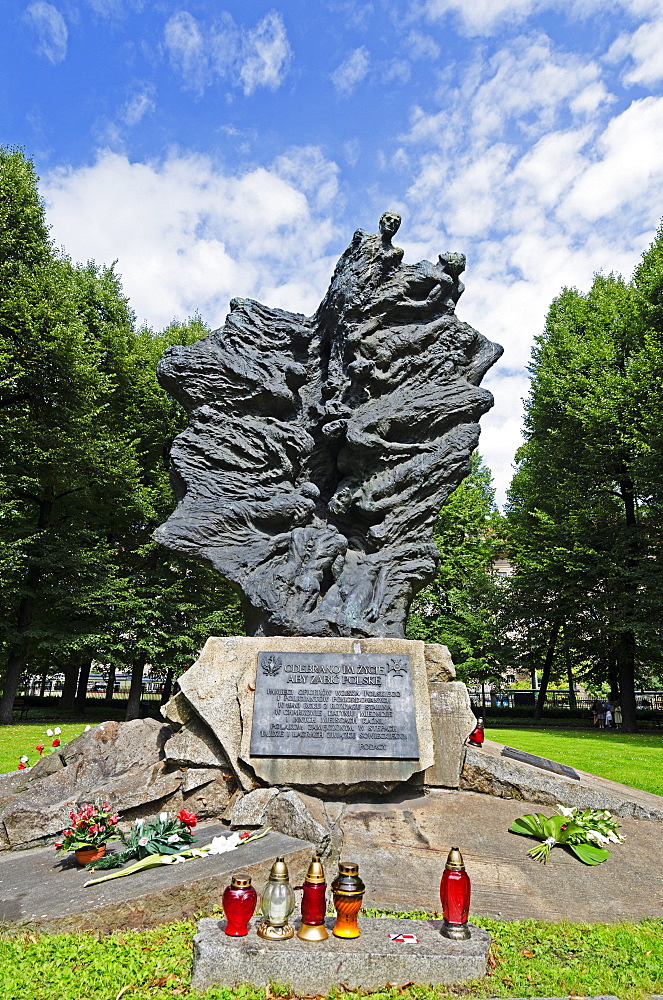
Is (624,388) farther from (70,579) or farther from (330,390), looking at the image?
(70,579)

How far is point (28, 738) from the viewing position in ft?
40.8

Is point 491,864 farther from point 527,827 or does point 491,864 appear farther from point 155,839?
point 155,839

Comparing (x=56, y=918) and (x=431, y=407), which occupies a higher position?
(x=431, y=407)

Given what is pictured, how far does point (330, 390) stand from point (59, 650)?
44.3ft

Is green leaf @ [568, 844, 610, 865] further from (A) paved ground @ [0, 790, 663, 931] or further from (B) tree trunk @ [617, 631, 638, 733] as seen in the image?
(B) tree trunk @ [617, 631, 638, 733]

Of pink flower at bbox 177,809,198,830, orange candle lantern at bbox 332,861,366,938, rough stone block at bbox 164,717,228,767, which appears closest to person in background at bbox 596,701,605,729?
rough stone block at bbox 164,717,228,767

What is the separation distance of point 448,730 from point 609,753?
7.29m

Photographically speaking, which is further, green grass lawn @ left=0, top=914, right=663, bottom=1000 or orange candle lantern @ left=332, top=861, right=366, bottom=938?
orange candle lantern @ left=332, top=861, right=366, bottom=938

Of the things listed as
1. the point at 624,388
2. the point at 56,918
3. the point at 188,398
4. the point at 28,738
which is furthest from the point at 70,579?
the point at 624,388

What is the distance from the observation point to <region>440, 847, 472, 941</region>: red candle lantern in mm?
3342

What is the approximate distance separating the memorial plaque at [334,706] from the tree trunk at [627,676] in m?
15.5

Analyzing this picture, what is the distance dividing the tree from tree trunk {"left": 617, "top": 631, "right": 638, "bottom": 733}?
0.03 meters

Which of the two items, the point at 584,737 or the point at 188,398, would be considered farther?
the point at 584,737

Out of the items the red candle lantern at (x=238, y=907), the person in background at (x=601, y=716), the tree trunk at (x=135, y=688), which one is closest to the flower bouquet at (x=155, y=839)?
the red candle lantern at (x=238, y=907)
